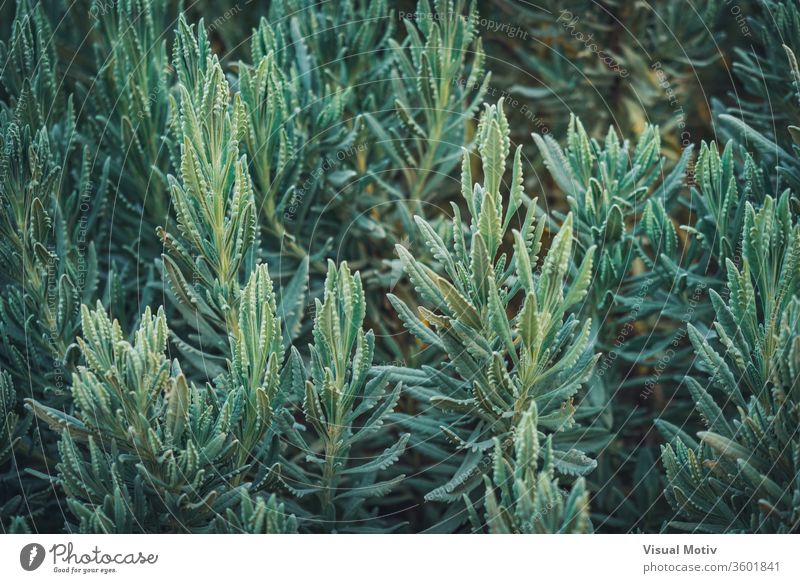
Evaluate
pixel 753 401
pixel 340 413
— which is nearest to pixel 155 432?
pixel 340 413

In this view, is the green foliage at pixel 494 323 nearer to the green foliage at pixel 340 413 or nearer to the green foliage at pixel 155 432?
→ the green foliage at pixel 340 413

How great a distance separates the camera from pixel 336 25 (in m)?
1.09

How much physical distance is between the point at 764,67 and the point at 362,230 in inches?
24.3

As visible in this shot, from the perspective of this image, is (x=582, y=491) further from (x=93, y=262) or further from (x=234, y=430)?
(x=93, y=262)

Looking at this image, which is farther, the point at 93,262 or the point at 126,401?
the point at 93,262
